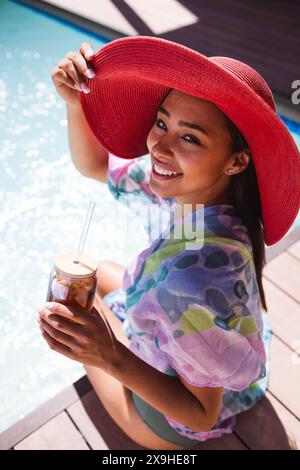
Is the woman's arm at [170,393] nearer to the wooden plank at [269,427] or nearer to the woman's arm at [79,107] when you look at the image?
the wooden plank at [269,427]

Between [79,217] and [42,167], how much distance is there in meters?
0.63

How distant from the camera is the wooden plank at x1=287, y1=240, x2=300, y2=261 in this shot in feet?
7.82

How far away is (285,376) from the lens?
72.4 inches

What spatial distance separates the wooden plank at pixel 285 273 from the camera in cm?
219

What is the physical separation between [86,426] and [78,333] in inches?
33.6

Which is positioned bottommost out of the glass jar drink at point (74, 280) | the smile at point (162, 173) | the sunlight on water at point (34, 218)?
the sunlight on water at point (34, 218)

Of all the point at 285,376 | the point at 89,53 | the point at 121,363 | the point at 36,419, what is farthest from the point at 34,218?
the point at 121,363

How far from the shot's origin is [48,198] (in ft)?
10.6

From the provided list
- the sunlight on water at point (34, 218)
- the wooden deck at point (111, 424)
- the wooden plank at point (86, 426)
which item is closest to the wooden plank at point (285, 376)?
the wooden deck at point (111, 424)

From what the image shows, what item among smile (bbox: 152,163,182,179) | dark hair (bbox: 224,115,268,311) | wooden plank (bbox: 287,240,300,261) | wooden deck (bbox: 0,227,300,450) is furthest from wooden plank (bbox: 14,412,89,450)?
wooden plank (bbox: 287,240,300,261)

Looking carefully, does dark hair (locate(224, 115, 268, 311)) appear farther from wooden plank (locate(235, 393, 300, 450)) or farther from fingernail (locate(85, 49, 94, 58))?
wooden plank (locate(235, 393, 300, 450))

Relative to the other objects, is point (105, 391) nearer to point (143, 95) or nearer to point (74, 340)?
point (74, 340)

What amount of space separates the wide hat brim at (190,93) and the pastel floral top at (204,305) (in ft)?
0.49

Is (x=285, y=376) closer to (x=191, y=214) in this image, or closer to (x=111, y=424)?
(x=111, y=424)
